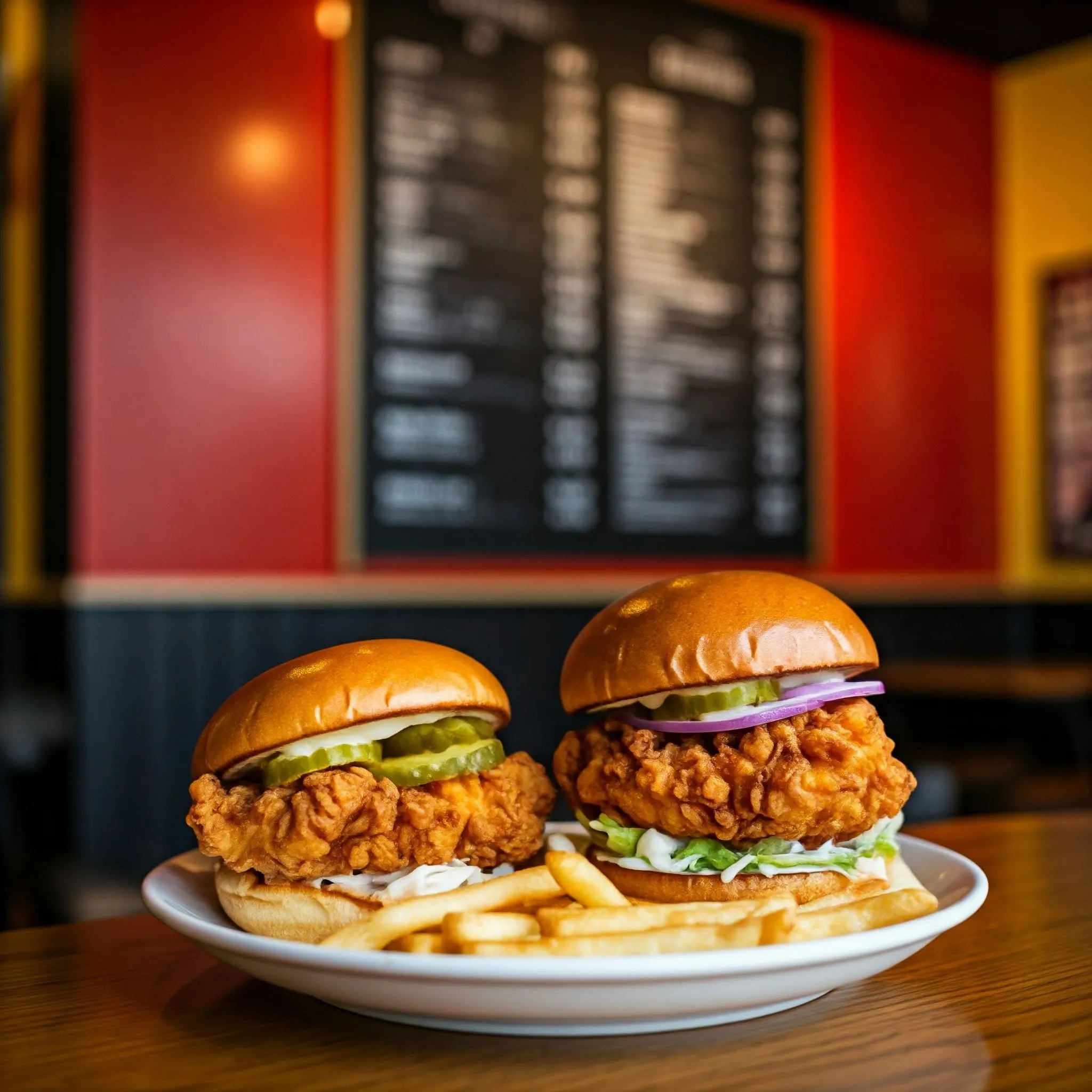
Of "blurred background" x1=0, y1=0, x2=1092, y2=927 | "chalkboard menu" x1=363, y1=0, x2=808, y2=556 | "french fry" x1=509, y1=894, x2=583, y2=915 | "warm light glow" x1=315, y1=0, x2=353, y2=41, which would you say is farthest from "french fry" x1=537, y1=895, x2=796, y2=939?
"warm light glow" x1=315, y1=0, x2=353, y2=41

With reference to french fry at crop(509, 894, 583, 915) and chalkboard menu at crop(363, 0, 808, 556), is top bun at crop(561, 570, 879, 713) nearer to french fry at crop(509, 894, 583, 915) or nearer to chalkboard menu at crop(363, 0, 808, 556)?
french fry at crop(509, 894, 583, 915)

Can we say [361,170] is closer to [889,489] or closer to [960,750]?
[889,489]

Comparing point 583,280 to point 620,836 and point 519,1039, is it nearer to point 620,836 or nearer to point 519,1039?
point 620,836

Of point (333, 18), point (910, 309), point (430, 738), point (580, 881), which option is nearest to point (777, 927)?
point (580, 881)

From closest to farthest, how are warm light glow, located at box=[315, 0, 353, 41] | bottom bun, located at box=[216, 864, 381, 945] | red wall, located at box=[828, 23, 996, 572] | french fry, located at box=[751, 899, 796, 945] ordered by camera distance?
1. french fry, located at box=[751, 899, 796, 945]
2. bottom bun, located at box=[216, 864, 381, 945]
3. warm light glow, located at box=[315, 0, 353, 41]
4. red wall, located at box=[828, 23, 996, 572]

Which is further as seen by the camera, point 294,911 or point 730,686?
point 730,686

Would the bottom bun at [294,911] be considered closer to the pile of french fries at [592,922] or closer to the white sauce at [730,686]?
the pile of french fries at [592,922]

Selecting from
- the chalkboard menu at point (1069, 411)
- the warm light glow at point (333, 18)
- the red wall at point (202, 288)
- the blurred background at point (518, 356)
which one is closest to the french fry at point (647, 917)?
the blurred background at point (518, 356)
